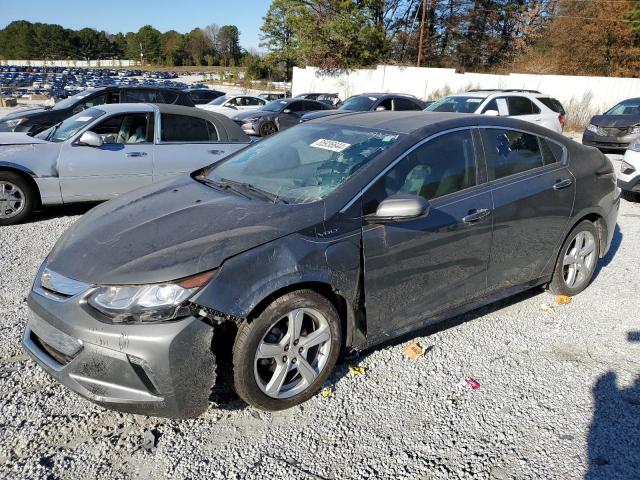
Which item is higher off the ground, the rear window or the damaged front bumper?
the rear window

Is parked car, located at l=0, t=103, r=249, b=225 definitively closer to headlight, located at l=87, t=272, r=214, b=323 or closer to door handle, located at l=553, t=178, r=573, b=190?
headlight, located at l=87, t=272, r=214, b=323

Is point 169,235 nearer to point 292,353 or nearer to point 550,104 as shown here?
point 292,353

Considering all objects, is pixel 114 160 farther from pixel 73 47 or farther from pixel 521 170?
pixel 73 47

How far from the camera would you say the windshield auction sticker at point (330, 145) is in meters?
3.38

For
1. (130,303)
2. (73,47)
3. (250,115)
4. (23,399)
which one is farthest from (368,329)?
(73,47)

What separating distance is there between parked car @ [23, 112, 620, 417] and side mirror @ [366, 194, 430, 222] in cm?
1

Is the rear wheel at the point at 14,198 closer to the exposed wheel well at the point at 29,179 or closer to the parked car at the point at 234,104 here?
the exposed wheel well at the point at 29,179

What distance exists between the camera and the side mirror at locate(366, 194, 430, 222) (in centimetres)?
285

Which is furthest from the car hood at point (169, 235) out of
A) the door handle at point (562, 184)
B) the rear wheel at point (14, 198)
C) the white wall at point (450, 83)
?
the white wall at point (450, 83)

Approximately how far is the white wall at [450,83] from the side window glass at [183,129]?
70.0 ft

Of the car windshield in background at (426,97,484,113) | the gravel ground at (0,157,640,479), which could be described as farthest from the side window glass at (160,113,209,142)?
the car windshield in background at (426,97,484,113)

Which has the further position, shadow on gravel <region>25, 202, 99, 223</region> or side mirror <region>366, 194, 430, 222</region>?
shadow on gravel <region>25, 202, 99, 223</region>

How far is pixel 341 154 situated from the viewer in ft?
10.9

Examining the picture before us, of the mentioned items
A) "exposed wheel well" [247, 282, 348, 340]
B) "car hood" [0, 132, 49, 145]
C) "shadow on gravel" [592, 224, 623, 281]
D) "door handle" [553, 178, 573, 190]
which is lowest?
"shadow on gravel" [592, 224, 623, 281]
